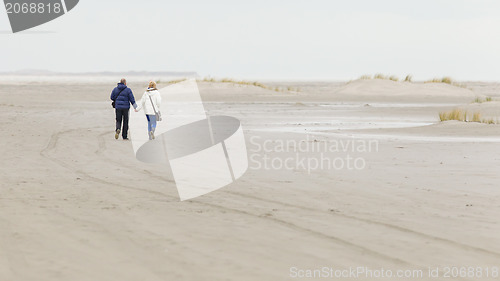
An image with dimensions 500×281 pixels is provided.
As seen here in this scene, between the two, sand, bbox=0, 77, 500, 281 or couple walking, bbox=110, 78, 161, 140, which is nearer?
sand, bbox=0, 77, 500, 281

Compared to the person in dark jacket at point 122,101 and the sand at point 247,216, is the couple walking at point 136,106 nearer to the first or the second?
the person in dark jacket at point 122,101

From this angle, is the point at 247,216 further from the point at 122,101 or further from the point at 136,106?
the point at 122,101

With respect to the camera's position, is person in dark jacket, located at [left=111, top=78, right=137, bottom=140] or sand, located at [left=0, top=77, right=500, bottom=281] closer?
sand, located at [left=0, top=77, right=500, bottom=281]

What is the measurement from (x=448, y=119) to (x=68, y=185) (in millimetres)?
16470

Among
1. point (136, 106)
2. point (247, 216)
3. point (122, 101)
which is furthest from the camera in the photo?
point (122, 101)

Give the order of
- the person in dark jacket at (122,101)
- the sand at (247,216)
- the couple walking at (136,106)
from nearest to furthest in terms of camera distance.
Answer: the sand at (247,216)
the couple walking at (136,106)
the person in dark jacket at (122,101)

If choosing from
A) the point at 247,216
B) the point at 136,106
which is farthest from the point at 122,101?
the point at 247,216

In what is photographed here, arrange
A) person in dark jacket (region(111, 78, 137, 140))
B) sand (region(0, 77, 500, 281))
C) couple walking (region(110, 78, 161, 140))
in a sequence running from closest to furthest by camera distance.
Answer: sand (region(0, 77, 500, 281)) < couple walking (region(110, 78, 161, 140)) < person in dark jacket (region(111, 78, 137, 140))

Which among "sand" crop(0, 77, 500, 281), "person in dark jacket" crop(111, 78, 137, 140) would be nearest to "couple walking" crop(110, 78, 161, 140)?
Result: "person in dark jacket" crop(111, 78, 137, 140)

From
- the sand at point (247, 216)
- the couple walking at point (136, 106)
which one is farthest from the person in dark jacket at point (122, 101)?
the sand at point (247, 216)

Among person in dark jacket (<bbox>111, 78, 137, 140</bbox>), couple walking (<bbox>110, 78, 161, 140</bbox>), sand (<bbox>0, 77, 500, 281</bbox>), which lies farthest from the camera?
person in dark jacket (<bbox>111, 78, 137, 140</bbox>)

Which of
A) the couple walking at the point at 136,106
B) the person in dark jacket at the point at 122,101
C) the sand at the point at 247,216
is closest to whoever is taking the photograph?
the sand at the point at 247,216

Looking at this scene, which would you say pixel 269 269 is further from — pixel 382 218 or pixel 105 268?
pixel 382 218

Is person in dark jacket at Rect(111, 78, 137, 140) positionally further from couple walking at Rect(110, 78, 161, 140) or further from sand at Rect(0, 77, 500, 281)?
sand at Rect(0, 77, 500, 281)
